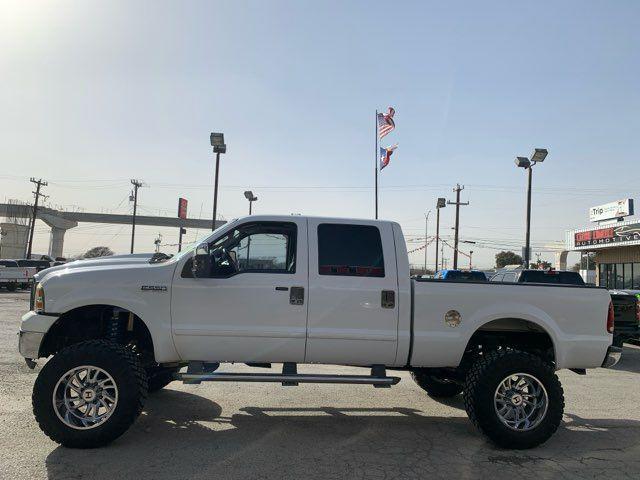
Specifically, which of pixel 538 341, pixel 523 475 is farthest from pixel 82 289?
pixel 538 341

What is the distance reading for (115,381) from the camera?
15.2 ft

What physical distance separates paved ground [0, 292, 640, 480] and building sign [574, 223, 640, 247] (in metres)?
25.3

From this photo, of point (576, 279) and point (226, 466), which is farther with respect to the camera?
point (576, 279)

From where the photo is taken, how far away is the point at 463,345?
510 centimetres

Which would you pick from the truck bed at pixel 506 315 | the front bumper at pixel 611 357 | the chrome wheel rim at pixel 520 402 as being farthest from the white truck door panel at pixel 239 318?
the front bumper at pixel 611 357

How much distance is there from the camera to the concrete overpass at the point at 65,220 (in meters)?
69.0

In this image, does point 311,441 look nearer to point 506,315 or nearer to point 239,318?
point 239,318

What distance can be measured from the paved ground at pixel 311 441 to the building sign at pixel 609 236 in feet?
83.0

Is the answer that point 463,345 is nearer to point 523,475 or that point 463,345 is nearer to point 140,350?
point 523,475

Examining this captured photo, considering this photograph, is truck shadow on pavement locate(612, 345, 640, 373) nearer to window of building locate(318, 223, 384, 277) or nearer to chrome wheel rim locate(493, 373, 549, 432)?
chrome wheel rim locate(493, 373, 549, 432)

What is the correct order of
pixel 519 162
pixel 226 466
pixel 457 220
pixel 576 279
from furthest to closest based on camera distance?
pixel 457 220 → pixel 519 162 → pixel 576 279 → pixel 226 466

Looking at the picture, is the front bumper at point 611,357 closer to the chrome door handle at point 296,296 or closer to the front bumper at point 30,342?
the chrome door handle at point 296,296

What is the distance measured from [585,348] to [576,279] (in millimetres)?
8303

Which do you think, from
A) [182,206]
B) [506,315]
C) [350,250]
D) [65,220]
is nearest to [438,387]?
[506,315]
